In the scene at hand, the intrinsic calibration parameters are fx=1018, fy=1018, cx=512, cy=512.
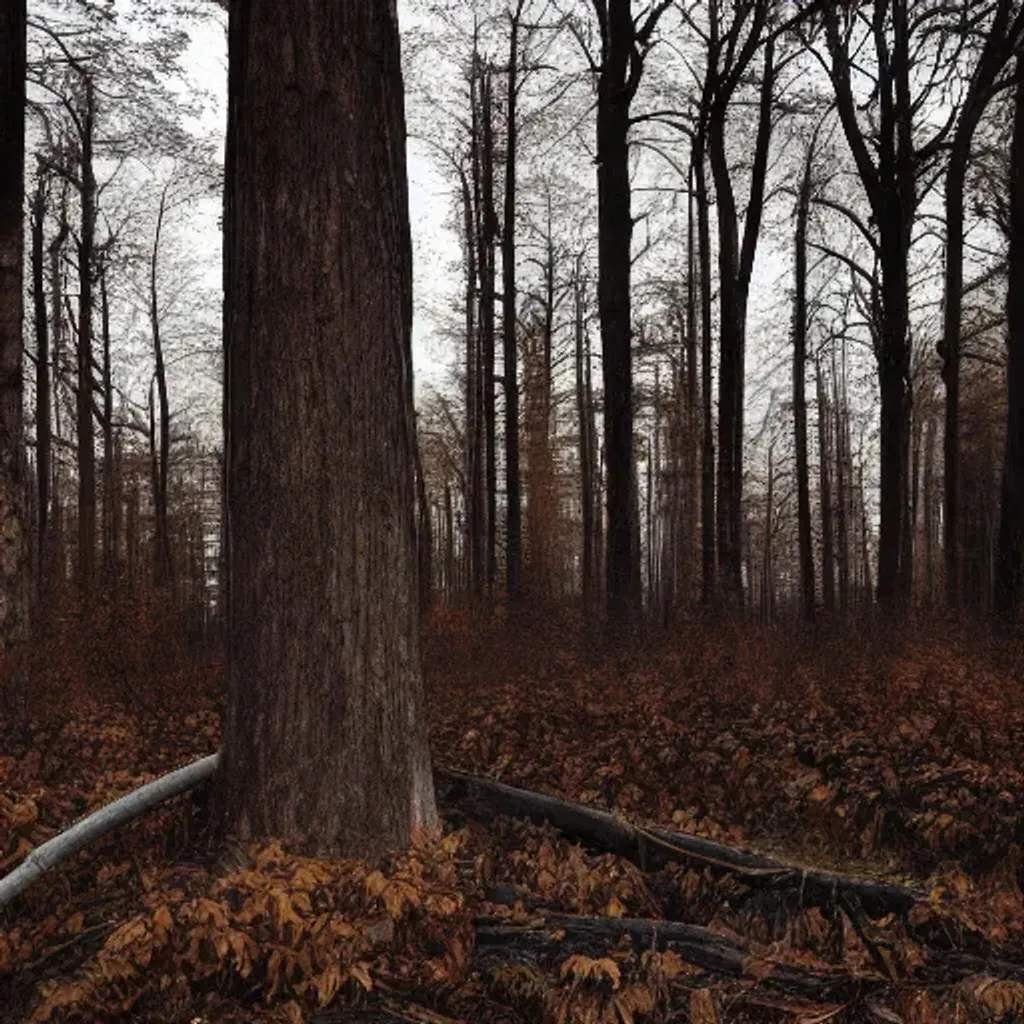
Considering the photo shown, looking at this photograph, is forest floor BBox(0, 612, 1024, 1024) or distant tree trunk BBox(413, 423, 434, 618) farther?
distant tree trunk BBox(413, 423, 434, 618)

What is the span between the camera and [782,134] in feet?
68.0

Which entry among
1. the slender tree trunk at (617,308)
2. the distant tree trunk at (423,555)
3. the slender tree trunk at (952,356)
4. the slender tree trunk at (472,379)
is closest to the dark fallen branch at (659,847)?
the slender tree trunk at (617,308)

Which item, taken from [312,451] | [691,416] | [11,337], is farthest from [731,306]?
[312,451]

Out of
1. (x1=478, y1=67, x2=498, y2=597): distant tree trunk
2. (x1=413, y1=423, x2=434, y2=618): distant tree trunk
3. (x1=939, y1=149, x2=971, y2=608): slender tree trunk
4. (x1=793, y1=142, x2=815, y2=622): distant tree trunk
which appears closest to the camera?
(x1=939, y1=149, x2=971, y2=608): slender tree trunk

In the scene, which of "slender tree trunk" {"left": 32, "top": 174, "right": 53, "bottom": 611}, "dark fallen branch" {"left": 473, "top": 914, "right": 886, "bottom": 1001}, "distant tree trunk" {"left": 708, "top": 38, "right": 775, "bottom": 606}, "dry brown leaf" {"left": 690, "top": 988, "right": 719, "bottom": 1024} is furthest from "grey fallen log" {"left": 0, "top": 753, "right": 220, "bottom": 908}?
"slender tree trunk" {"left": 32, "top": 174, "right": 53, "bottom": 611}

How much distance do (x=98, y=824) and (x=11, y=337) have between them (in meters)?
4.62

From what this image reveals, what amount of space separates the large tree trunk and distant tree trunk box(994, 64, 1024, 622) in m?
9.21

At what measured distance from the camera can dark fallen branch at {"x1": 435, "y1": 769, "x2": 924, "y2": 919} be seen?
4078 mm

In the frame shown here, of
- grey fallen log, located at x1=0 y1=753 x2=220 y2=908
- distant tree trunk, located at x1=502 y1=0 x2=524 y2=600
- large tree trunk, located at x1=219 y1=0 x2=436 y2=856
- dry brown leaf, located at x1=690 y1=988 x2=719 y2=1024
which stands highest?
distant tree trunk, located at x1=502 y1=0 x2=524 y2=600

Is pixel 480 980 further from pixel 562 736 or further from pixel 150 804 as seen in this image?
pixel 562 736

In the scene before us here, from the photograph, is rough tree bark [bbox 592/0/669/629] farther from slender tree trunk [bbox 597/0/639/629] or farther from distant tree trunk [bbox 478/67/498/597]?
distant tree trunk [bbox 478/67/498/597]

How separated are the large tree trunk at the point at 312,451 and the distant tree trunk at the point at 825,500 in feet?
53.1

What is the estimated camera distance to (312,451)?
14.1 feet

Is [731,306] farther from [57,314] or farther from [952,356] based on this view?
[57,314]
